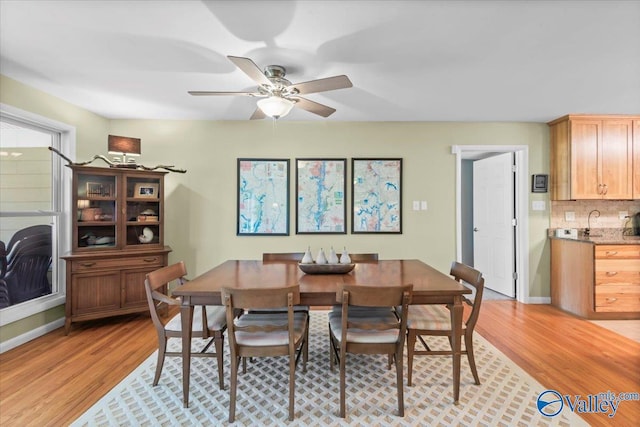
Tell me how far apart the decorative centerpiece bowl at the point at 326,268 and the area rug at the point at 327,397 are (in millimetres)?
741

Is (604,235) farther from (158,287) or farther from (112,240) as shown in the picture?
(112,240)

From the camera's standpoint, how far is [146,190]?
3322mm

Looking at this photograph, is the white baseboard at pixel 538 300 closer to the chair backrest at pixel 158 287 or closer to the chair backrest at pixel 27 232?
the chair backrest at pixel 158 287

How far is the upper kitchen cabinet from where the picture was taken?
3471 millimetres

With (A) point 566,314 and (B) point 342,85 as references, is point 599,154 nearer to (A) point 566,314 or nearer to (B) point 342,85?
(A) point 566,314

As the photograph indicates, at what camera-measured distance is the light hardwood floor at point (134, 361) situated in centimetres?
185

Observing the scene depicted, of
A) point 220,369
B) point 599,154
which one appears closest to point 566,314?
point 599,154

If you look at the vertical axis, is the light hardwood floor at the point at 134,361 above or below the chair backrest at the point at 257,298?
below

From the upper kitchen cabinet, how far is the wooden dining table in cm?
261

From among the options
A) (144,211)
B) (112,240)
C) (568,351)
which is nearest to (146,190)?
(144,211)

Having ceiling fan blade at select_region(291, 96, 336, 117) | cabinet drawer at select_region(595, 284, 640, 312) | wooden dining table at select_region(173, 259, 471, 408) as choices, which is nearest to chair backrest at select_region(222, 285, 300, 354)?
wooden dining table at select_region(173, 259, 471, 408)

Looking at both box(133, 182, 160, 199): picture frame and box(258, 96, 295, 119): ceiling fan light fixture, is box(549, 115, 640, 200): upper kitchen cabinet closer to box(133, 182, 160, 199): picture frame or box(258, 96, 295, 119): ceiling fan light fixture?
box(258, 96, 295, 119): ceiling fan light fixture

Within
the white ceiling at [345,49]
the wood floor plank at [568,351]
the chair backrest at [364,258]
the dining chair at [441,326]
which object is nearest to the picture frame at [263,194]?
the white ceiling at [345,49]

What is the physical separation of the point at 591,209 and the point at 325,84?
3.90 metres
